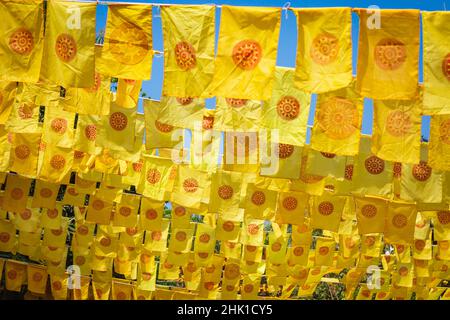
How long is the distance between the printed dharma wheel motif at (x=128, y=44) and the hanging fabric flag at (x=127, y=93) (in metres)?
1.63

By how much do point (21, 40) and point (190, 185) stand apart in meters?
5.21

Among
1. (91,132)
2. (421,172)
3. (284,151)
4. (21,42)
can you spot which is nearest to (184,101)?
(284,151)

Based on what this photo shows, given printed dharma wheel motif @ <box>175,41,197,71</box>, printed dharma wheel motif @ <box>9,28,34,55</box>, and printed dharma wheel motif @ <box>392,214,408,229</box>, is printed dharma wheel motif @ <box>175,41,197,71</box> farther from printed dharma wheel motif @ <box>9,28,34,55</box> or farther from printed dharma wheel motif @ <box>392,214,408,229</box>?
printed dharma wheel motif @ <box>392,214,408,229</box>

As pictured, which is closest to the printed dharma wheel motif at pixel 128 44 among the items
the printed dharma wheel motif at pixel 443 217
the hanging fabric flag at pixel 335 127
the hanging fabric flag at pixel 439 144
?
the hanging fabric flag at pixel 335 127

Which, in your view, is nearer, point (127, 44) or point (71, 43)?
point (71, 43)

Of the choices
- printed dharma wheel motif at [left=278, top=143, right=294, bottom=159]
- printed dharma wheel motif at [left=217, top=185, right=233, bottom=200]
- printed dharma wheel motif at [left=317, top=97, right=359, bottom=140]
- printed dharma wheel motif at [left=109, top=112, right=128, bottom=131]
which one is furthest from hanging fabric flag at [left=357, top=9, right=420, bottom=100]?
printed dharma wheel motif at [left=217, top=185, right=233, bottom=200]

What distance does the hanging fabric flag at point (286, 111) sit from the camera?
8.09 m

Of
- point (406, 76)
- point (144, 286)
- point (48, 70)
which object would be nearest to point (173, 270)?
point (144, 286)

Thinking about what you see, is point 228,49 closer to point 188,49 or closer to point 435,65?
point 188,49

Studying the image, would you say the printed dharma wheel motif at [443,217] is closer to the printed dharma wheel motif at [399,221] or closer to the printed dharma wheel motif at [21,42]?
the printed dharma wheel motif at [399,221]

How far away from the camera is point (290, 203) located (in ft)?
36.7

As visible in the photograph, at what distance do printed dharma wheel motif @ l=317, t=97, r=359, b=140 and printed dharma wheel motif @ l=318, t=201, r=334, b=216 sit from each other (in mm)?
4180

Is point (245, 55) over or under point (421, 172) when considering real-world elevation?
over

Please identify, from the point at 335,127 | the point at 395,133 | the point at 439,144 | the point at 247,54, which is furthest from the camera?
the point at 335,127
